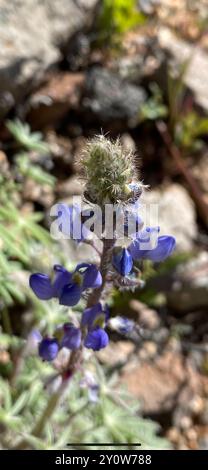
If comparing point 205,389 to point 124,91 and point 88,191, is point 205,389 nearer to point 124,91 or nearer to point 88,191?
point 124,91

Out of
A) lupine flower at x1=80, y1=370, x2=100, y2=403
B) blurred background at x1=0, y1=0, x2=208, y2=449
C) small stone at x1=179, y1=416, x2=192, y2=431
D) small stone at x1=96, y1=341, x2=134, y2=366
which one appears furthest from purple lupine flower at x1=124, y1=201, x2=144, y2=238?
small stone at x1=179, y1=416, x2=192, y2=431

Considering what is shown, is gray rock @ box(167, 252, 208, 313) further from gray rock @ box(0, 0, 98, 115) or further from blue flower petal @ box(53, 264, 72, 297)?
blue flower petal @ box(53, 264, 72, 297)

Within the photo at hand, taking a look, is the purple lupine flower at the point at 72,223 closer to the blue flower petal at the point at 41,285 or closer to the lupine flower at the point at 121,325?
the blue flower petal at the point at 41,285

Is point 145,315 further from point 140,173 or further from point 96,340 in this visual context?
point 96,340

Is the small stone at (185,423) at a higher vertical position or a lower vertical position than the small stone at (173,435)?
higher

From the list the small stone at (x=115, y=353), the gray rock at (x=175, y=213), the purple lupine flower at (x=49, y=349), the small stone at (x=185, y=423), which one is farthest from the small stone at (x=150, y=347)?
the purple lupine flower at (x=49, y=349)

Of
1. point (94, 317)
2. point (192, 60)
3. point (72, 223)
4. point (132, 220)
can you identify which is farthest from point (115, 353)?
point (192, 60)

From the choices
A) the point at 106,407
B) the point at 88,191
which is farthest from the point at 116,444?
the point at 88,191
